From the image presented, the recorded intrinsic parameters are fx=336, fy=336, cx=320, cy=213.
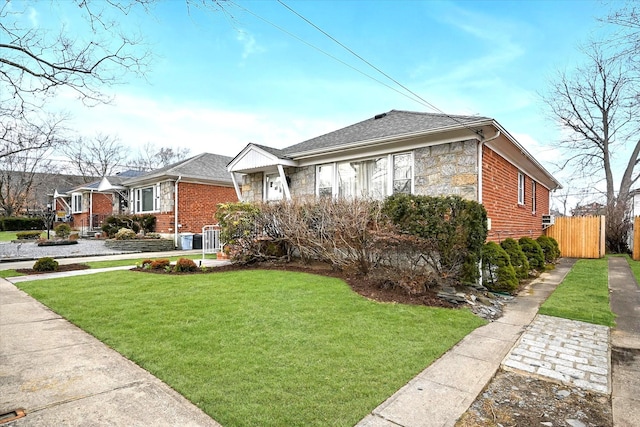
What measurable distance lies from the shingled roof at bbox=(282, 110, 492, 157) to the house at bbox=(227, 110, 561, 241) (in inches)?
1.2

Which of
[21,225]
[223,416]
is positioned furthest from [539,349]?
[21,225]

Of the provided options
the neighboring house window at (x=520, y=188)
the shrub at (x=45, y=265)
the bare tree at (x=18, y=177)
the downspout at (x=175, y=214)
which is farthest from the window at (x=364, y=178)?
the bare tree at (x=18, y=177)

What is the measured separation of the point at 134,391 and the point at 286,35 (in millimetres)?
6042

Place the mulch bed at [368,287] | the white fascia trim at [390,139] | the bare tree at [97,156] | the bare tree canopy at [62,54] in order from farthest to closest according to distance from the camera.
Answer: the bare tree at [97,156] → the white fascia trim at [390,139] → the mulch bed at [368,287] → the bare tree canopy at [62,54]

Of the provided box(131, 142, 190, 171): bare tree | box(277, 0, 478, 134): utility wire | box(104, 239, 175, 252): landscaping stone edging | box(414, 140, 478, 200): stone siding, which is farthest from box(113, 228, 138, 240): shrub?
box(131, 142, 190, 171): bare tree

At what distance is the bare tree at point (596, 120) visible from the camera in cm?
1919

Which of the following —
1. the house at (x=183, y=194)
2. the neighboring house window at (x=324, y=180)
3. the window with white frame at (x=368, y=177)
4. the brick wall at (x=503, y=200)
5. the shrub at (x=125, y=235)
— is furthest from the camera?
the house at (x=183, y=194)

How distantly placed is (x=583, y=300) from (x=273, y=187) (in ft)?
30.4

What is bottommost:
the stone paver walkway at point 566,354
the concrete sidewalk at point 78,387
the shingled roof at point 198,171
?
the stone paver walkway at point 566,354

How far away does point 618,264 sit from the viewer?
Result: 11.9 m

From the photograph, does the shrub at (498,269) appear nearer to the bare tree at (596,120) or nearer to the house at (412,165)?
the house at (412,165)

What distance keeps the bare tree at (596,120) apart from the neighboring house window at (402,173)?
1596cm

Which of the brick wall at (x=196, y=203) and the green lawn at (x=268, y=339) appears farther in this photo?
the brick wall at (x=196, y=203)

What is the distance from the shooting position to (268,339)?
3926 millimetres
